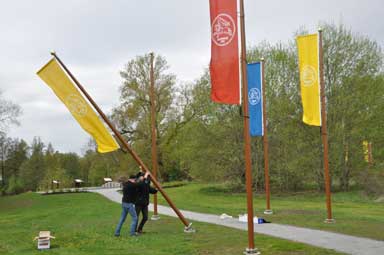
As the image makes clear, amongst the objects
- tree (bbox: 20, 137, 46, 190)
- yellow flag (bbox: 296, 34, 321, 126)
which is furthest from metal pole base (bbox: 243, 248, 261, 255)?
tree (bbox: 20, 137, 46, 190)

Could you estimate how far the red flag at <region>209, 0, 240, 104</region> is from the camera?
31.3 ft

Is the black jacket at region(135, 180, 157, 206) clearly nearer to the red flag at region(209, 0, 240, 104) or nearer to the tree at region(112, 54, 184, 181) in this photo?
the red flag at region(209, 0, 240, 104)

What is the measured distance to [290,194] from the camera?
109 ft

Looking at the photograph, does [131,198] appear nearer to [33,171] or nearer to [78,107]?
[78,107]

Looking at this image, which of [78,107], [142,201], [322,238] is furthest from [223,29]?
[142,201]

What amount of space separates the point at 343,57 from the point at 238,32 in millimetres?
24435

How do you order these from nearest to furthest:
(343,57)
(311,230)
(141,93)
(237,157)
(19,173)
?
(311,230)
(343,57)
(237,157)
(141,93)
(19,173)

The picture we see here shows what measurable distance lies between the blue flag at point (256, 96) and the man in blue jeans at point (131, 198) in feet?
17.3

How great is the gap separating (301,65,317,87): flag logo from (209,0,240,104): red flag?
617 centimetres

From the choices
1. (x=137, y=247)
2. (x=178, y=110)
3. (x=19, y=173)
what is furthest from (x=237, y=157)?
(x=19, y=173)

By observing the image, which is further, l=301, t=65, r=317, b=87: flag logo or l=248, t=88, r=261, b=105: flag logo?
l=248, t=88, r=261, b=105: flag logo

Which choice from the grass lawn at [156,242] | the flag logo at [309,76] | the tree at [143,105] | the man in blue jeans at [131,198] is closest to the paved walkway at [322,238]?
the grass lawn at [156,242]

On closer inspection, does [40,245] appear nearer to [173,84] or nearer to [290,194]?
[290,194]

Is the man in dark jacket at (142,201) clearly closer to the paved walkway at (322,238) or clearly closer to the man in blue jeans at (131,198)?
the man in blue jeans at (131,198)
